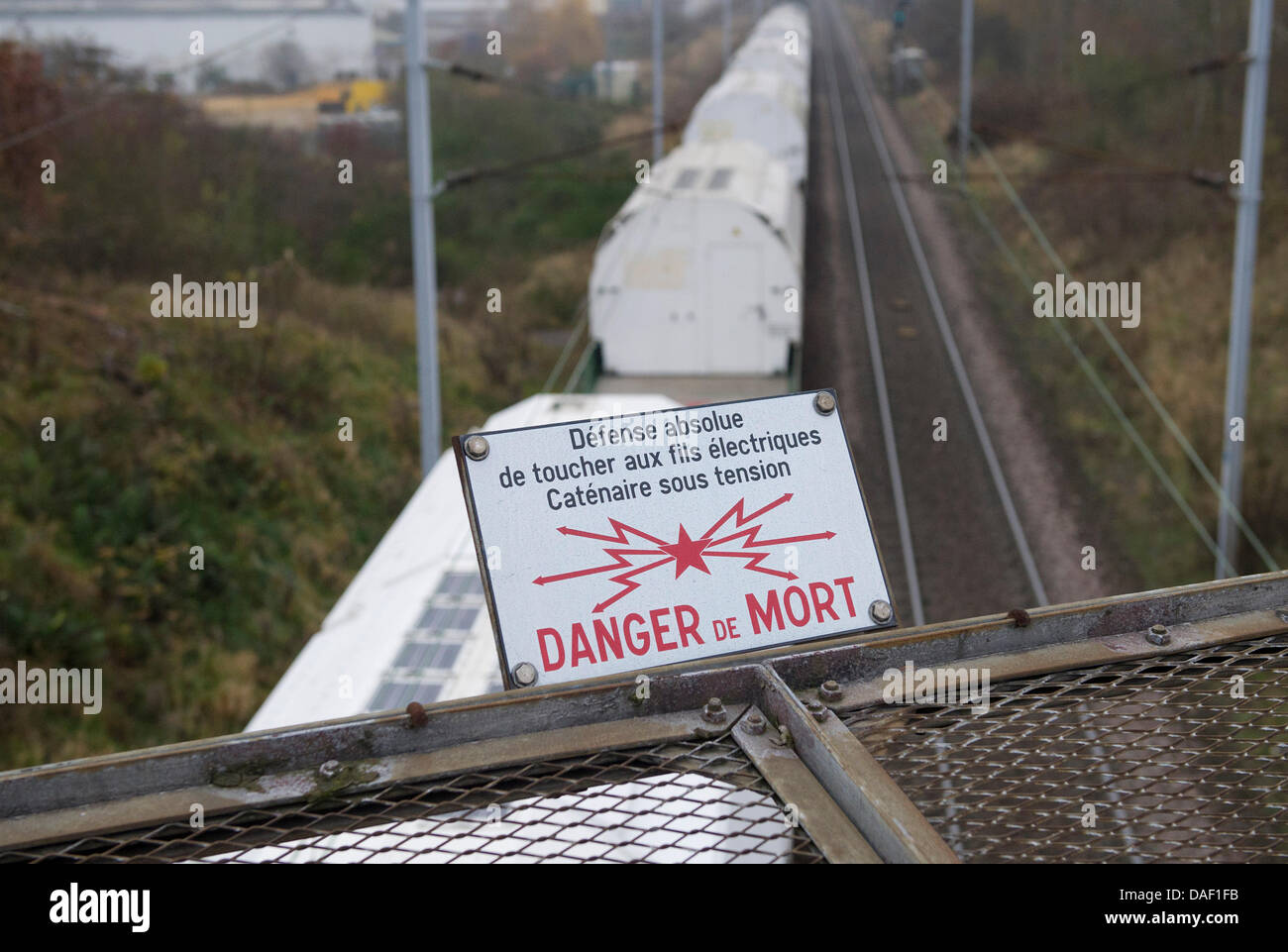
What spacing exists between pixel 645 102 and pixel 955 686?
38.5m

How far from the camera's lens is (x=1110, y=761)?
2.44m

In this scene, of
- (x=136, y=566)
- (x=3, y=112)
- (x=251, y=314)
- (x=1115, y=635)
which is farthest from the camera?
(x=251, y=314)

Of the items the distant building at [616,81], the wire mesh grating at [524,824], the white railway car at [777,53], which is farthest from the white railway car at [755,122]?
the wire mesh grating at [524,824]

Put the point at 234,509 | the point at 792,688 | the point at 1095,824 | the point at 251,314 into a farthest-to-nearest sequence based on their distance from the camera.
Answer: the point at 251,314 < the point at 234,509 < the point at 792,688 < the point at 1095,824

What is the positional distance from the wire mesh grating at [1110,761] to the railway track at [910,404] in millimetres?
8317

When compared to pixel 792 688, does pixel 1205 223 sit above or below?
above

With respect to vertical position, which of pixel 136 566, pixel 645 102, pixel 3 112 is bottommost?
pixel 136 566

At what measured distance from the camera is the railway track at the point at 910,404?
40.0ft

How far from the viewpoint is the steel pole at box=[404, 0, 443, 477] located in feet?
29.3

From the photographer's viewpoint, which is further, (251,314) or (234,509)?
(251,314)

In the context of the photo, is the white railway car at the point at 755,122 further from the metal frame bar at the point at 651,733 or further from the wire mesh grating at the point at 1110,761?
→ the wire mesh grating at the point at 1110,761
